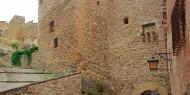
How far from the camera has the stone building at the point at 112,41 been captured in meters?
14.9

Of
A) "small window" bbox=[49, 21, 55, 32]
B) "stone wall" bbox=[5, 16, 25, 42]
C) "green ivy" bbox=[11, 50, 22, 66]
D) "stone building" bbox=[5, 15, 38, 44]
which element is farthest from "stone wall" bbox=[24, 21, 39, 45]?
"small window" bbox=[49, 21, 55, 32]

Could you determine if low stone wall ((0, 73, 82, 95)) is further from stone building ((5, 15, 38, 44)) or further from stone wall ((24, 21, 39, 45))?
stone building ((5, 15, 38, 44))

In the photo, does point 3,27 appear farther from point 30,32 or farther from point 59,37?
point 59,37

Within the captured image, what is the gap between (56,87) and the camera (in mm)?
13758

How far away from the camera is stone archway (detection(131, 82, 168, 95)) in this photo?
47.0ft

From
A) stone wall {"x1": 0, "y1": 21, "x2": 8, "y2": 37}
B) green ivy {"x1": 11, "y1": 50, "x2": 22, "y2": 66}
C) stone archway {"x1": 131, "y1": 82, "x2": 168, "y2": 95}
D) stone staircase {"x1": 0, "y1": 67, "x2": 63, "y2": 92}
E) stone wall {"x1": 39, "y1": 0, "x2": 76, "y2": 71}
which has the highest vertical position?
stone wall {"x1": 0, "y1": 21, "x2": 8, "y2": 37}

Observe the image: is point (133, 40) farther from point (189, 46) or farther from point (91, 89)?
point (189, 46)

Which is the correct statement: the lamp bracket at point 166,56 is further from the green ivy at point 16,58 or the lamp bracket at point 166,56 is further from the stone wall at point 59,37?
the green ivy at point 16,58

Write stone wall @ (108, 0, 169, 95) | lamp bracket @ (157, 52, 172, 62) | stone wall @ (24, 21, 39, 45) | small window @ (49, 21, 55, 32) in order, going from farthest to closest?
stone wall @ (24, 21, 39, 45) < small window @ (49, 21, 55, 32) < stone wall @ (108, 0, 169, 95) < lamp bracket @ (157, 52, 172, 62)

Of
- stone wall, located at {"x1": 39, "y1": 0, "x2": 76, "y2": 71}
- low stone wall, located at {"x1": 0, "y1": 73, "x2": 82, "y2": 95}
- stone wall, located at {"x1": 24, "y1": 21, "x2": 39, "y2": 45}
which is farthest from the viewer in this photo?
stone wall, located at {"x1": 24, "y1": 21, "x2": 39, "y2": 45}

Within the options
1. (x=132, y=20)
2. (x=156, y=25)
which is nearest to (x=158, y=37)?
(x=156, y=25)

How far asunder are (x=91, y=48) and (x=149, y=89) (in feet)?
9.35

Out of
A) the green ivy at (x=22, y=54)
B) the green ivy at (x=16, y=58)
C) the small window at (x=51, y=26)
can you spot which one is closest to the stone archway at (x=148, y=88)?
the small window at (x=51, y=26)

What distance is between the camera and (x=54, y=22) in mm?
17266
